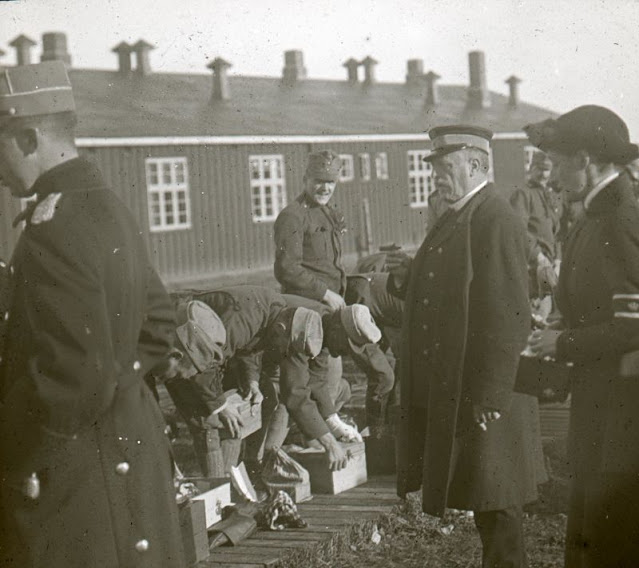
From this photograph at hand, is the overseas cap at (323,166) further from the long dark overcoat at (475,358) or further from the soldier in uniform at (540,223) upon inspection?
the long dark overcoat at (475,358)

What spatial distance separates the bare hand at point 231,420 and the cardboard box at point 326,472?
50 cm

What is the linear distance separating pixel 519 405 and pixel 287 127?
996cm

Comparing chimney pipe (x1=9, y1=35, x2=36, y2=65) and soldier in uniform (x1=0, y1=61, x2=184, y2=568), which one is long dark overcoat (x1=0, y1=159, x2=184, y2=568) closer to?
soldier in uniform (x1=0, y1=61, x2=184, y2=568)

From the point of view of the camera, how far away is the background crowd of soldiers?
2799 millimetres

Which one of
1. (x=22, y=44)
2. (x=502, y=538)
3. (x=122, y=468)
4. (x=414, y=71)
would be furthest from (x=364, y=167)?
(x=122, y=468)

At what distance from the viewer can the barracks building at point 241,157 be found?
1408cm

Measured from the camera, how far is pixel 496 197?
167 inches

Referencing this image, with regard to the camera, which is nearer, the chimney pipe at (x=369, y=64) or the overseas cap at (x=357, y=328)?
the chimney pipe at (x=369, y=64)

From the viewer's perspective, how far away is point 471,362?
4129 mm

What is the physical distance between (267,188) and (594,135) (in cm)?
1398

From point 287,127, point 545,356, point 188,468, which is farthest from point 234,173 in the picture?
point 545,356

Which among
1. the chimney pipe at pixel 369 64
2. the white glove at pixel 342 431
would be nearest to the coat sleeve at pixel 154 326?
the chimney pipe at pixel 369 64

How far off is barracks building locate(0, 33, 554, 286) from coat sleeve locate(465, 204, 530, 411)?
8.48 m

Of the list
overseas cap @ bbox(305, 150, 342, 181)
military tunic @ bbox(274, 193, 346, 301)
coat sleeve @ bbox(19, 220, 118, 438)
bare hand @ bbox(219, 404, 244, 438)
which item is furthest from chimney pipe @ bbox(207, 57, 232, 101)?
coat sleeve @ bbox(19, 220, 118, 438)
